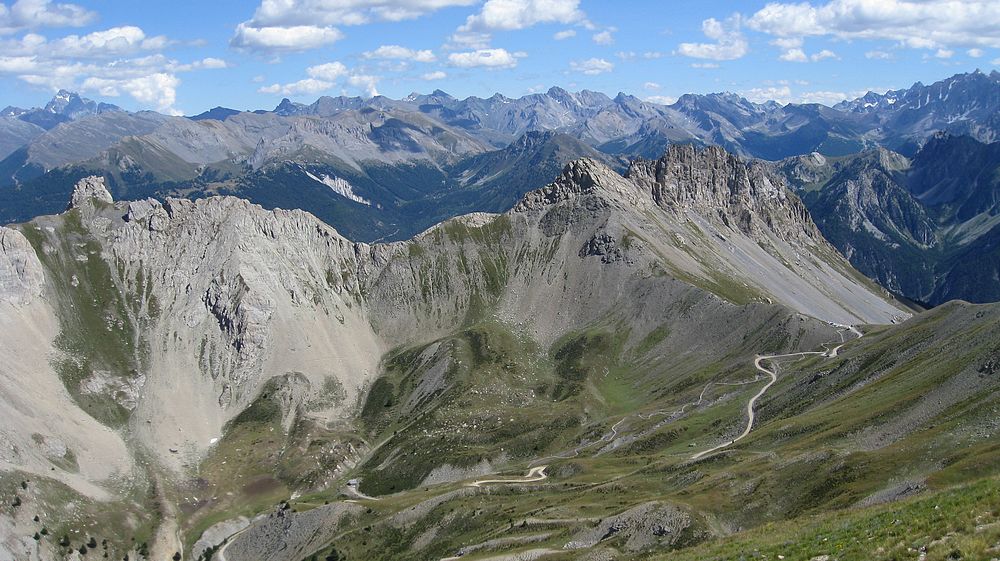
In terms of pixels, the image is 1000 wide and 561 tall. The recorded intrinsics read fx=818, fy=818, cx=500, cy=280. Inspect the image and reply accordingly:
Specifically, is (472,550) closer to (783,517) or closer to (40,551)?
(783,517)

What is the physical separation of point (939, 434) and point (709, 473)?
128 ft

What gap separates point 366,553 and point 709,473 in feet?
213

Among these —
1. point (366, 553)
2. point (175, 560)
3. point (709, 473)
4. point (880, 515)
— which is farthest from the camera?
point (175, 560)

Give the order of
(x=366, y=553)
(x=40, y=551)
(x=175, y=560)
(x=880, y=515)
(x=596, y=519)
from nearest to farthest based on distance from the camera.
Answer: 1. (x=880, y=515)
2. (x=596, y=519)
3. (x=366, y=553)
4. (x=40, y=551)
5. (x=175, y=560)

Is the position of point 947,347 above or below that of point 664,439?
above

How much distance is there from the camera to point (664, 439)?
190 m

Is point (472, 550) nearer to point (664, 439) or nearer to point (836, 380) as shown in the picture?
point (664, 439)

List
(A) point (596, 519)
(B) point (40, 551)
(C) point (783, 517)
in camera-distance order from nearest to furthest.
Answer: (C) point (783, 517) < (A) point (596, 519) < (B) point (40, 551)

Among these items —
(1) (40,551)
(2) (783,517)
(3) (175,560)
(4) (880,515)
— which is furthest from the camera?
(3) (175,560)

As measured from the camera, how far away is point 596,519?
394 ft

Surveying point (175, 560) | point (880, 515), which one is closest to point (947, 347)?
point (880, 515)

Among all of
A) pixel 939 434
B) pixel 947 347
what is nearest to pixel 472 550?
pixel 939 434

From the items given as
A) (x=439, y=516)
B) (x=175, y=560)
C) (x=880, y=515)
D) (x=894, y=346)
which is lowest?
(x=175, y=560)

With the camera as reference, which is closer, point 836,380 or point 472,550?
point 472,550
